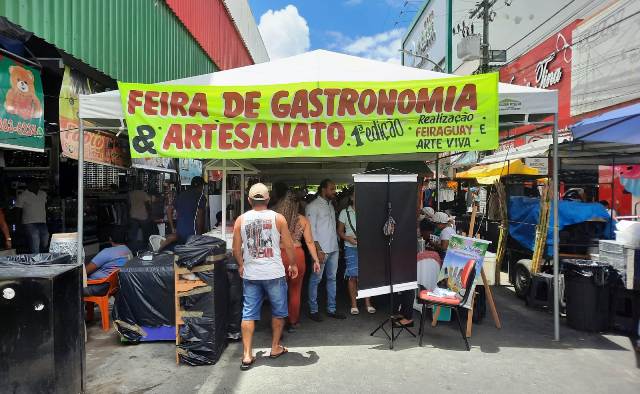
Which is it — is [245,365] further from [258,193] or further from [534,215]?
[534,215]

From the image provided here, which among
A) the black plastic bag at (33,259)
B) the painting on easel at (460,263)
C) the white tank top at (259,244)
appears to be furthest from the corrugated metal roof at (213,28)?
the painting on easel at (460,263)

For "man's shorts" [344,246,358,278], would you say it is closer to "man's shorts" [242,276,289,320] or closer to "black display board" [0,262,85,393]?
"man's shorts" [242,276,289,320]

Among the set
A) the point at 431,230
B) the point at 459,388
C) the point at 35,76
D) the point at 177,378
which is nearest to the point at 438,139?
the point at 431,230

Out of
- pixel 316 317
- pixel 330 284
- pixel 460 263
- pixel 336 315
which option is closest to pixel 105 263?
pixel 316 317

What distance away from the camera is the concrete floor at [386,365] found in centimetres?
392

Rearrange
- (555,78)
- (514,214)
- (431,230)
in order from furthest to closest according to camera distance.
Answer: (555,78) < (514,214) < (431,230)

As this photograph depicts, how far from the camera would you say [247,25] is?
23.7 meters

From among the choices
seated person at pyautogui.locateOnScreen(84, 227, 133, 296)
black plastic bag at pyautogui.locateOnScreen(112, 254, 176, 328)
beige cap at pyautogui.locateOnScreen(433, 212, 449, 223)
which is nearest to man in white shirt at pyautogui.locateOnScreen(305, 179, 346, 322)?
beige cap at pyautogui.locateOnScreen(433, 212, 449, 223)

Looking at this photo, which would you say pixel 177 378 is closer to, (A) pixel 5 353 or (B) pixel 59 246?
(A) pixel 5 353

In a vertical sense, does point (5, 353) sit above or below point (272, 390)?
above

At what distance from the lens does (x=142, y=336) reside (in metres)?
4.92

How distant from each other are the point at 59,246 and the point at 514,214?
743 centimetres

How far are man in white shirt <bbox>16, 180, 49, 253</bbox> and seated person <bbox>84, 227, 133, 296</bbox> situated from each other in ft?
11.1

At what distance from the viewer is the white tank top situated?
4.26 m
